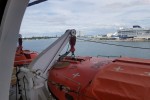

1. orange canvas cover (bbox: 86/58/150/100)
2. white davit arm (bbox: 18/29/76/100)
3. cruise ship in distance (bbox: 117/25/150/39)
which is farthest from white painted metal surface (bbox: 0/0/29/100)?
cruise ship in distance (bbox: 117/25/150/39)

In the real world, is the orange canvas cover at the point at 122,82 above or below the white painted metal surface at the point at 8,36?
below

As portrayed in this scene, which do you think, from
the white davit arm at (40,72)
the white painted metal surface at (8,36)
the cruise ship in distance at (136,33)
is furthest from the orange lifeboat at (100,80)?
the cruise ship in distance at (136,33)

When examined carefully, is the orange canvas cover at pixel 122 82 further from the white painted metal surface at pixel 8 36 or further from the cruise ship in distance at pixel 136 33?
the cruise ship in distance at pixel 136 33

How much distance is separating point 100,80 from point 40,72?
1.08m

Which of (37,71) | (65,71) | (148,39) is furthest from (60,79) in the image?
(148,39)

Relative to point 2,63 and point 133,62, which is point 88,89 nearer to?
point 133,62

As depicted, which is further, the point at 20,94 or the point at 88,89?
the point at 20,94

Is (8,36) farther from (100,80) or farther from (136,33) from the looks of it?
(136,33)

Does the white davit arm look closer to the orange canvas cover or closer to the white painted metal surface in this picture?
the orange canvas cover

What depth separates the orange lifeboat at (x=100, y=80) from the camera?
263cm

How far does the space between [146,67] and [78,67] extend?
969mm

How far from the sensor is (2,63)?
1.17 m

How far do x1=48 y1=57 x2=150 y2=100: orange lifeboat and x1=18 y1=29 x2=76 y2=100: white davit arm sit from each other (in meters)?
0.12

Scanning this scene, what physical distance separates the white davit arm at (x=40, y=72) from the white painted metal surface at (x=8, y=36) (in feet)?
7.41
